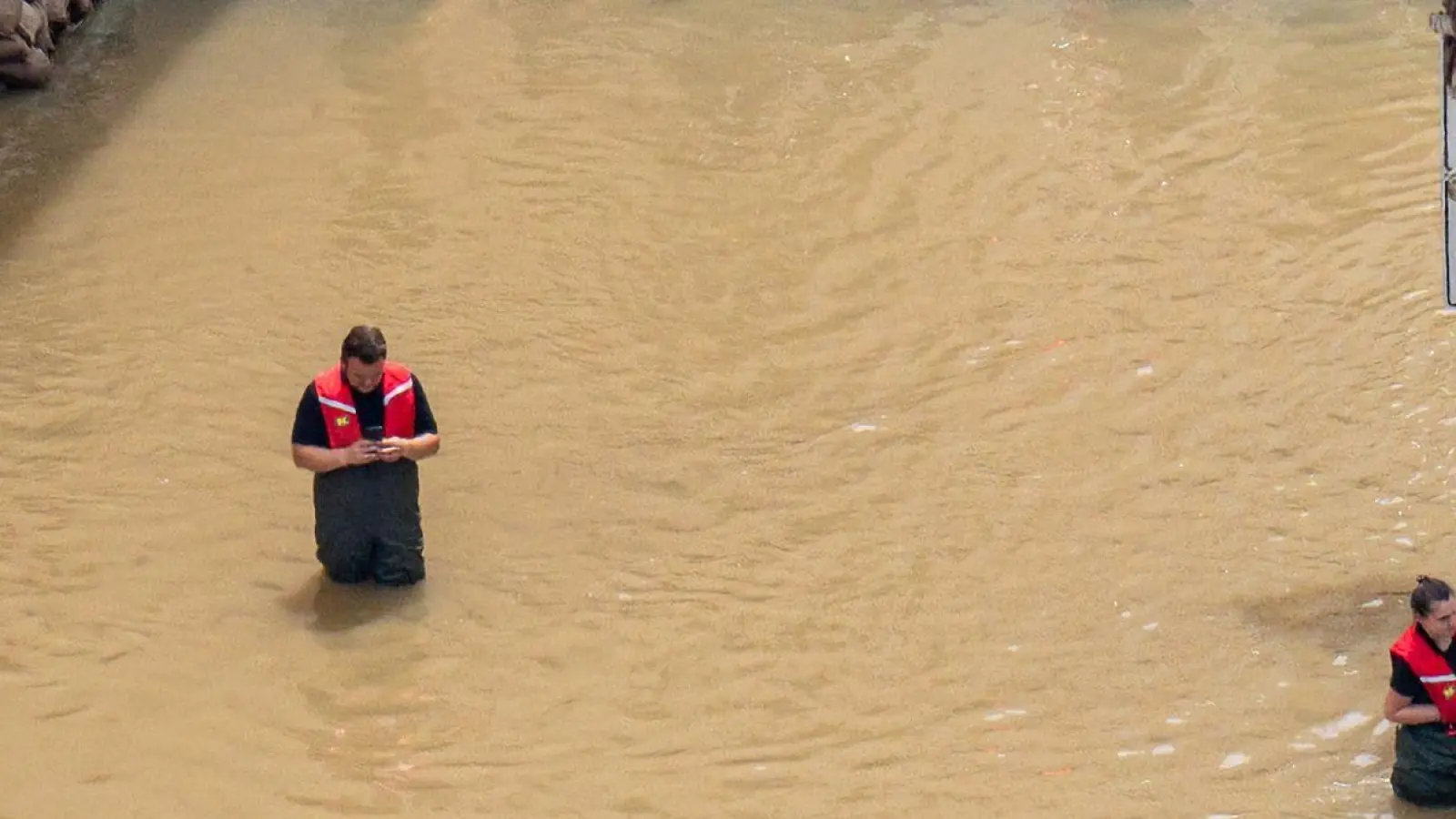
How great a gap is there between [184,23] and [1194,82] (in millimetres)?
8094

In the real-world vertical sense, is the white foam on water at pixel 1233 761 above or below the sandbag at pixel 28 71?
below

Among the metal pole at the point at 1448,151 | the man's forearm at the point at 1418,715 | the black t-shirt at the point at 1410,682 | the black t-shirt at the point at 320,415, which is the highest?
the metal pole at the point at 1448,151

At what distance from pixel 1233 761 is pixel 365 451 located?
3.73 meters

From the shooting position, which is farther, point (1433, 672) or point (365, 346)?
point (365, 346)

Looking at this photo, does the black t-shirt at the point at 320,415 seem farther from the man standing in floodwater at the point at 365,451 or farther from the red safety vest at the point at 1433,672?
the red safety vest at the point at 1433,672

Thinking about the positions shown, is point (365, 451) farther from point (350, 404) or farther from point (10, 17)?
point (10, 17)

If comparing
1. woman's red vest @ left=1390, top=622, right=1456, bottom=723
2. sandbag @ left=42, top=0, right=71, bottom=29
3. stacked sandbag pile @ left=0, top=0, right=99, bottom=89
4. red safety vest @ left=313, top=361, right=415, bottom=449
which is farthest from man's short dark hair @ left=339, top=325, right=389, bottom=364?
sandbag @ left=42, top=0, right=71, bottom=29

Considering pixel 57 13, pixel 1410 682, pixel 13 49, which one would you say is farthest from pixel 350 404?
pixel 57 13

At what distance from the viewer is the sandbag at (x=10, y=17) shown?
14.8m

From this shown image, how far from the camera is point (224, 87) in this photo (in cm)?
1547

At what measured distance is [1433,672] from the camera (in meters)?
7.27

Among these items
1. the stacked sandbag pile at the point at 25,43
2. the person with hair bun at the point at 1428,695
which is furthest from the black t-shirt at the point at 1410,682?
the stacked sandbag pile at the point at 25,43

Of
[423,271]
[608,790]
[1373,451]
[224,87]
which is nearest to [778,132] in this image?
[423,271]

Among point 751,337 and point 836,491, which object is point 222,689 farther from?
point 751,337
